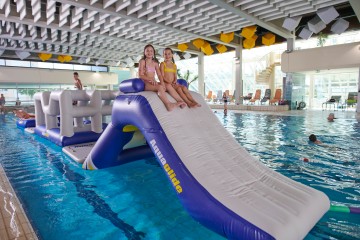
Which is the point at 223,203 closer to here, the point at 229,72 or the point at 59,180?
the point at 59,180

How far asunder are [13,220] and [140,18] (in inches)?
368

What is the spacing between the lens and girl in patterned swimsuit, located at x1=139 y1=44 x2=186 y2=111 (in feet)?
10.6

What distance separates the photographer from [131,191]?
3080 mm

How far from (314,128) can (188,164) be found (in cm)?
674

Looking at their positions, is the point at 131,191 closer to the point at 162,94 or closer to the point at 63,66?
the point at 162,94

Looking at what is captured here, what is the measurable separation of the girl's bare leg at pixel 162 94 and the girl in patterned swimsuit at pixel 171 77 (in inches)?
7.6

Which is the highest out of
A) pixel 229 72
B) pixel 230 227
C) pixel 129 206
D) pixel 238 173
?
pixel 229 72

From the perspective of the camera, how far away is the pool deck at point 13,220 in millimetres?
1984

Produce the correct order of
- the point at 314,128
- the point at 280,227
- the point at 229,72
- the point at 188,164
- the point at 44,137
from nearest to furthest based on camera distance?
the point at 280,227, the point at 188,164, the point at 44,137, the point at 314,128, the point at 229,72

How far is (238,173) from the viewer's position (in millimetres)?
2488

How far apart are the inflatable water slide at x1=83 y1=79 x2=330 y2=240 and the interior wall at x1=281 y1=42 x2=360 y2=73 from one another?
11893mm

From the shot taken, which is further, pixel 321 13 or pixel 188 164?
pixel 321 13

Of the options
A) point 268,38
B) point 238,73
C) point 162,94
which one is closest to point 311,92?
point 238,73

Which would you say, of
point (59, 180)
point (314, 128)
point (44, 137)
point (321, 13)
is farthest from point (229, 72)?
point (59, 180)
